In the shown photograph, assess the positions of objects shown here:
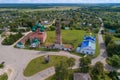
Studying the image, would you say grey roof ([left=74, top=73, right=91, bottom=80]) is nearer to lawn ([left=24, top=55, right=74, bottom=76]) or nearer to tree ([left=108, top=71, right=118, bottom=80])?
tree ([left=108, top=71, right=118, bottom=80])

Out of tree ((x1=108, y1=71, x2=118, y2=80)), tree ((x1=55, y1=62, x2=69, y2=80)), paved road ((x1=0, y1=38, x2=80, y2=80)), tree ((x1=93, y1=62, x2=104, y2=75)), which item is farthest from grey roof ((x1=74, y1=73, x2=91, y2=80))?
paved road ((x1=0, y1=38, x2=80, y2=80))

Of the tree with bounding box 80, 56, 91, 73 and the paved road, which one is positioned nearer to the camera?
the tree with bounding box 80, 56, 91, 73

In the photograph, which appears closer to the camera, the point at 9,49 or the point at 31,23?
the point at 9,49

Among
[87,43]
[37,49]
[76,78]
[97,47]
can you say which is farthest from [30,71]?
[97,47]

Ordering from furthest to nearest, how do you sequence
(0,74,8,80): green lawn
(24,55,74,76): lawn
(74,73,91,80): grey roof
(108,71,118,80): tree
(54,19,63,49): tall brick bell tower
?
(54,19,63,49): tall brick bell tower → (24,55,74,76): lawn → (108,71,118,80): tree → (0,74,8,80): green lawn → (74,73,91,80): grey roof

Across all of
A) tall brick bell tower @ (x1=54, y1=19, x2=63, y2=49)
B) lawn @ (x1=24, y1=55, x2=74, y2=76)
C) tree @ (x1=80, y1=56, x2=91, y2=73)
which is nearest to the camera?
tree @ (x1=80, y1=56, x2=91, y2=73)

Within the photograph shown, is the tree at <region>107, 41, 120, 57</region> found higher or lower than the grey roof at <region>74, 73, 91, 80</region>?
lower

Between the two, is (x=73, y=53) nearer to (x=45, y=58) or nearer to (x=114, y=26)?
(x=45, y=58)

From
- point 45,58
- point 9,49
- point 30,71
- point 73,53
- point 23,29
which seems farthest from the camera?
point 23,29

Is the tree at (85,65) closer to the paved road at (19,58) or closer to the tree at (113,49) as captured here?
the paved road at (19,58)
